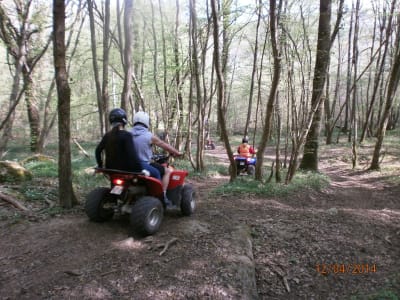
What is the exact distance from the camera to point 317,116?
877cm

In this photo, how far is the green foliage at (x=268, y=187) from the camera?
21.7 feet

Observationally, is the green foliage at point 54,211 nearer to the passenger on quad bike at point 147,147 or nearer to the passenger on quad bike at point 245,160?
the passenger on quad bike at point 147,147

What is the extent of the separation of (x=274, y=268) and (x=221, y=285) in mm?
1026

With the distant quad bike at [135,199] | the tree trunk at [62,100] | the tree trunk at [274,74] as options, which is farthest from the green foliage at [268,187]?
the tree trunk at [62,100]

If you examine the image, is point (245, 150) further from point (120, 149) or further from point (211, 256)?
point (211, 256)

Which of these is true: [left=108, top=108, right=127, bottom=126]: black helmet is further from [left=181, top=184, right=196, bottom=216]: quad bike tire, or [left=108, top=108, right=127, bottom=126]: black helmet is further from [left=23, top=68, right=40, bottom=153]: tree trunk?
[left=23, top=68, right=40, bottom=153]: tree trunk

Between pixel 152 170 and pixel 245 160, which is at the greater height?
pixel 152 170

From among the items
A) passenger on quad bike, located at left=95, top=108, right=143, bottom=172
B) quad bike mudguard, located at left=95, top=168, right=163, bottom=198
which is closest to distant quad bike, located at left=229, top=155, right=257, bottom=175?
quad bike mudguard, located at left=95, top=168, right=163, bottom=198

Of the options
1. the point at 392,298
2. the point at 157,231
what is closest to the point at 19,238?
the point at 157,231

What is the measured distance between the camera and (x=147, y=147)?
422 centimetres

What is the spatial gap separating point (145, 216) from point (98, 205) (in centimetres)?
86
